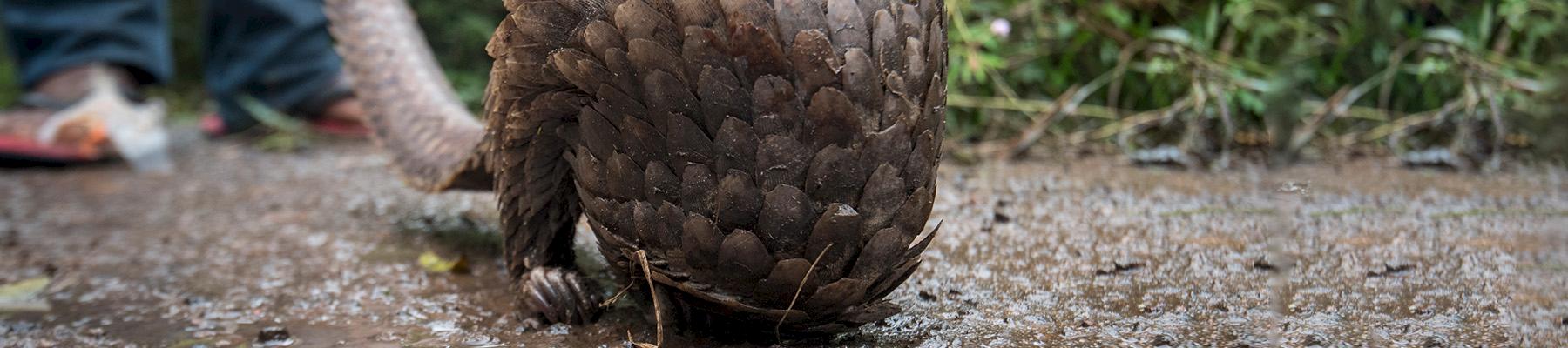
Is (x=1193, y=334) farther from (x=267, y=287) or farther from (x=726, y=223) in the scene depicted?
(x=267, y=287)

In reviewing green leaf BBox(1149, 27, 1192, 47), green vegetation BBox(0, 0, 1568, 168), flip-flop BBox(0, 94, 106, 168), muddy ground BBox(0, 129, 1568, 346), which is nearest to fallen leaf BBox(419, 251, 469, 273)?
muddy ground BBox(0, 129, 1568, 346)

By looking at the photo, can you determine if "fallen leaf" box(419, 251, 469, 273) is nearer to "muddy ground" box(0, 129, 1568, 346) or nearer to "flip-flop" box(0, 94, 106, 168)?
"muddy ground" box(0, 129, 1568, 346)

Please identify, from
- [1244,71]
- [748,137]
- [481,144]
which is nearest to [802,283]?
[748,137]

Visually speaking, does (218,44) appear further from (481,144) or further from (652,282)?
(652,282)

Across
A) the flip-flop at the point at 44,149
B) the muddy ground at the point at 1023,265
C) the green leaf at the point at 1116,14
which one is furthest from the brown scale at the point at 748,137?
the flip-flop at the point at 44,149

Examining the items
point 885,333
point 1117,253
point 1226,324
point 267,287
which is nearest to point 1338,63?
point 1117,253

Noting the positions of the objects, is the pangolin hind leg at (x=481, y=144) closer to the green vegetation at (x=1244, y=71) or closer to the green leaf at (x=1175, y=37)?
the green vegetation at (x=1244, y=71)
